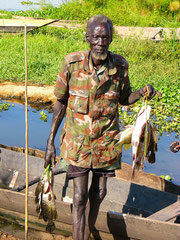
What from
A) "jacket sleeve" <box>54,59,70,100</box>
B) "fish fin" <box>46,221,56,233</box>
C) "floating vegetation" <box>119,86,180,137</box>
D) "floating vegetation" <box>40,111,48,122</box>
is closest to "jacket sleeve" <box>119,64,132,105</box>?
"jacket sleeve" <box>54,59,70,100</box>

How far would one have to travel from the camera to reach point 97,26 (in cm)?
273

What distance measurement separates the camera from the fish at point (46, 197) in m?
3.21

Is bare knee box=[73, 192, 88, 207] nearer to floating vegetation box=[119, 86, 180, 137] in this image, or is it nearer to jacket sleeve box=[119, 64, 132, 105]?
jacket sleeve box=[119, 64, 132, 105]

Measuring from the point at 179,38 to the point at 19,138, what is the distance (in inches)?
246

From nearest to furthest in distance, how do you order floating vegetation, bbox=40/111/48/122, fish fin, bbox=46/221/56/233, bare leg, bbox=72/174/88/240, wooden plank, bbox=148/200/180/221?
bare leg, bbox=72/174/88/240 → wooden plank, bbox=148/200/180/221 → fish fin, bbox=46/221/56/233 → floating vegetation, bbox=40/111/48/122

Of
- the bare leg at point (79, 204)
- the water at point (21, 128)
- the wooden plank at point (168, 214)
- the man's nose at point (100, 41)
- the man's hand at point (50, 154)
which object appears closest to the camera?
the man's nose at point (100, 41)

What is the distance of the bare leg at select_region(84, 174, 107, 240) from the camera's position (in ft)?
9.99

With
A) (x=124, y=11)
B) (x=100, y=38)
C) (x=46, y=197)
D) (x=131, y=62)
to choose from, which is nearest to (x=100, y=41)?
(x=100, y=38)

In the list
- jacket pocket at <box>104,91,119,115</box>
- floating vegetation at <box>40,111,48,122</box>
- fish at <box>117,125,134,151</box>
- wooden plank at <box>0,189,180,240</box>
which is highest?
jacket pocket at <box>104,91,119,115</box>

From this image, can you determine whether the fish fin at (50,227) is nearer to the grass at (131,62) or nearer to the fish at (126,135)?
the fish at (126,135)

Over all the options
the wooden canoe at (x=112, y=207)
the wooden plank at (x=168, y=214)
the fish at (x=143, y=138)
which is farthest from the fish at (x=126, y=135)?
the wooden plank at (x=168, y=214)

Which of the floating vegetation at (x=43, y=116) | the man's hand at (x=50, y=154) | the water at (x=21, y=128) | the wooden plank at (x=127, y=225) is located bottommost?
the water at (x=21, y=128)

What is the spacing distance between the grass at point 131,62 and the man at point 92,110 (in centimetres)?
470

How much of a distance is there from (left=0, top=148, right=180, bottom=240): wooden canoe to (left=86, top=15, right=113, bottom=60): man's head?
134 centimetres
